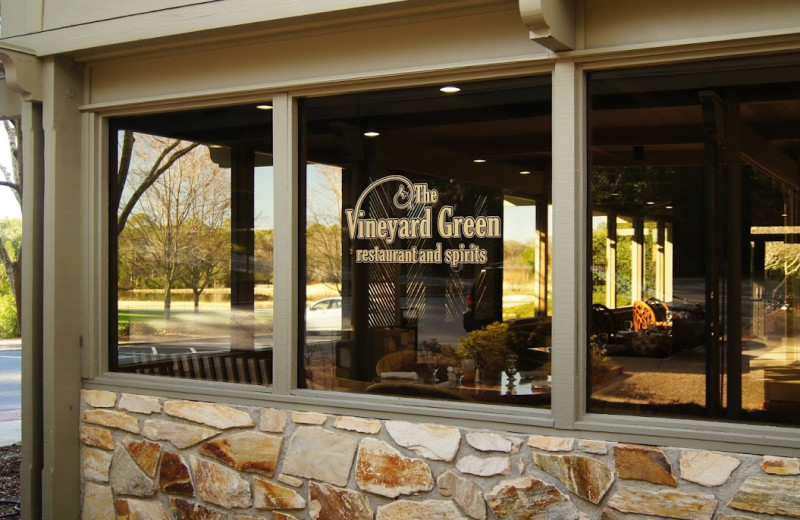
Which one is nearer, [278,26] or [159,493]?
[278,26]

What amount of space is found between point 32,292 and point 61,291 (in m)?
0.21

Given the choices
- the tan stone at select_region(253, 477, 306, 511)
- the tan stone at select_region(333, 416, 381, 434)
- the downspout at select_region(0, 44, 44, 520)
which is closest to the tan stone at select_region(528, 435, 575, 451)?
the tan stone at select_region(333, 416, 381, 434)

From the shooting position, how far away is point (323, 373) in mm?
4684

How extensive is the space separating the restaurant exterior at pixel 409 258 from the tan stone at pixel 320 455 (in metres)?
0.01

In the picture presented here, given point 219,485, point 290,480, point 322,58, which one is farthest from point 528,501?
point 322,58

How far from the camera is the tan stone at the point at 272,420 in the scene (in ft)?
14.9

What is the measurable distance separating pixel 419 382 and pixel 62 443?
2332mm

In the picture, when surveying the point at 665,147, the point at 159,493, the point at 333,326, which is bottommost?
the point at 159,493

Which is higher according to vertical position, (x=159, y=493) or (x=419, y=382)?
(x=419, y=382)

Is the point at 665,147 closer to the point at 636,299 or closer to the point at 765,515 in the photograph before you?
the point at 636,299

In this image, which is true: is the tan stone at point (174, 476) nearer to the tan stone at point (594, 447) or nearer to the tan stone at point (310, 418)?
the tan stone at point (310, 418)

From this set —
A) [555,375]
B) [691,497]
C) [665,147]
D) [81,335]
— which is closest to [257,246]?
[81,335]

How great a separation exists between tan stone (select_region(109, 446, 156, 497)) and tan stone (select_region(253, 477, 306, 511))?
77 cm

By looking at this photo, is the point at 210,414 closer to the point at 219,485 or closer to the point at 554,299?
the point at 219,485
